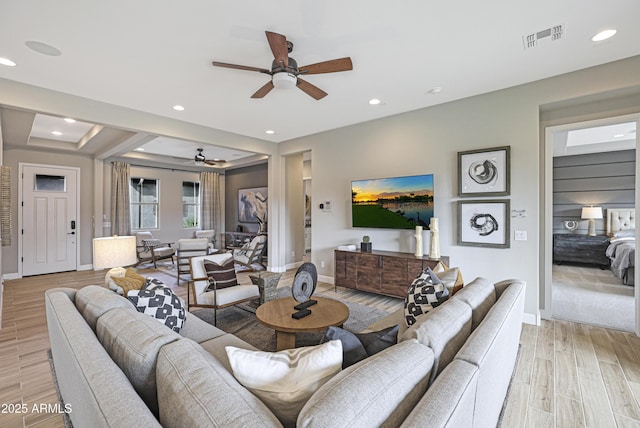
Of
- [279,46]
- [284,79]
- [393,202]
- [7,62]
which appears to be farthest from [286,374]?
[7,62]

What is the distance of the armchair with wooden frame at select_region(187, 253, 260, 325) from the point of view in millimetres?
3289

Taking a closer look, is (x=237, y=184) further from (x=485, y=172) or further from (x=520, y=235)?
(x=520, y=235)

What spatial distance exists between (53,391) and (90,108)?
334 centimetres

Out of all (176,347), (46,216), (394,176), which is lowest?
(176,347)

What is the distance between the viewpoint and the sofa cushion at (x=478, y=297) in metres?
1.78

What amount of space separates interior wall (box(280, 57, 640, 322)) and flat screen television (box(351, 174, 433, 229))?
5.2 inches

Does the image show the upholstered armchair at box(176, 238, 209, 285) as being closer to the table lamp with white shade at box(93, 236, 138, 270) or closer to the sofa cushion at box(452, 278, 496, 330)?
the table lamp with white shade at box(93, 236, 138, 270)

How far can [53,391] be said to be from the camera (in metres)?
2.22

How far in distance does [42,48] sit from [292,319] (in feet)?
11.1

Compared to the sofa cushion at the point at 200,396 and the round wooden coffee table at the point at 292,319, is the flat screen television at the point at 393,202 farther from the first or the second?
the sofa cushion at the point at 200,396

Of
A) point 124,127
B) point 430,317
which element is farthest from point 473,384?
point 124,127

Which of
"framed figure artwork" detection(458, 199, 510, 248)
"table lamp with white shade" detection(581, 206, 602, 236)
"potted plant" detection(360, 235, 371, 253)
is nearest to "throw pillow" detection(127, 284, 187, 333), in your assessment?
"potted plant" detection(360, 235, 371, 253)

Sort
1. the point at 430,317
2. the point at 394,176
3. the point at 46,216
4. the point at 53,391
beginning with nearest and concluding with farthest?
the point at 430,317
the point at 53,391
the point at 394,176
the point at 46,216

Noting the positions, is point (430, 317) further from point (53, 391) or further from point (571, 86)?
point (571, 86)
